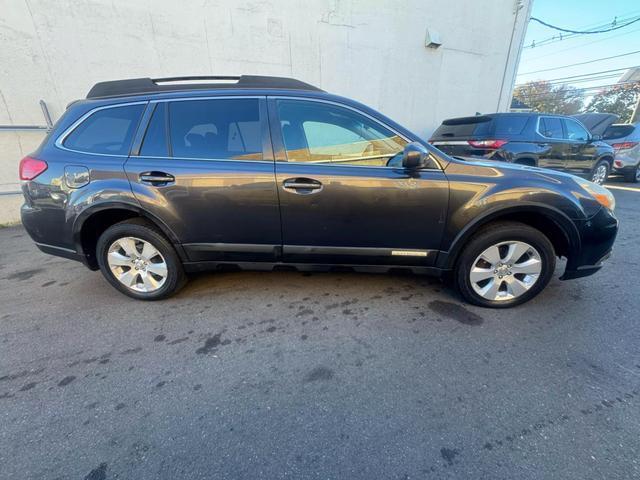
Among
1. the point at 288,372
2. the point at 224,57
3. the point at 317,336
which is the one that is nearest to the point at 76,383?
the point at 288,372

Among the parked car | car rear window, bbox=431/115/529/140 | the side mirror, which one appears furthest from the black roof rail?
the parked car

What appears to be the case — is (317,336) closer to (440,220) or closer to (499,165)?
(440,220)

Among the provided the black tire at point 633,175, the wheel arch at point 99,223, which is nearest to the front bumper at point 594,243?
the wheel arch at point 99,223

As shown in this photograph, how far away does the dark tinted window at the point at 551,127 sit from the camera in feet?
20.1

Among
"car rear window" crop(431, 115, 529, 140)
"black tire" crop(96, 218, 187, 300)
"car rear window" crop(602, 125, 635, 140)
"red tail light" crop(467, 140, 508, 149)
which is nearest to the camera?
"black tire" crop(96, 218, 187, 300)

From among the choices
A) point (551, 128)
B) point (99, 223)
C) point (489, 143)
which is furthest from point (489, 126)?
point (99, 223)

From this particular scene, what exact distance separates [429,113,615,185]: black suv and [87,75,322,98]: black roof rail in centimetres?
385

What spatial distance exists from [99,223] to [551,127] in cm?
845

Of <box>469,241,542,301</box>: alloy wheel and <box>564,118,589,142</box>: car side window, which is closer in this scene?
<box>469,241,542,301</box>: alloy wheel

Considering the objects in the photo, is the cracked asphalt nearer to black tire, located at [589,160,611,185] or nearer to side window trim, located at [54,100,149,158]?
side window trim, located at [54,100,149,158]

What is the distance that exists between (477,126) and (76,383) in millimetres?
7186

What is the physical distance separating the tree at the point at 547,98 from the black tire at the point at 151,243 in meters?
49.0

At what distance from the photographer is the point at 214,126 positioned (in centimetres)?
238

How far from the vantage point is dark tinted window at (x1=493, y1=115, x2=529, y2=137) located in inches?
224
